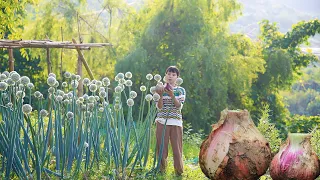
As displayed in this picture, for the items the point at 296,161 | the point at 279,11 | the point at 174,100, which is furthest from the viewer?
the point at 279,11

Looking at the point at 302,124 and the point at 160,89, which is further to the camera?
the point at 302,124

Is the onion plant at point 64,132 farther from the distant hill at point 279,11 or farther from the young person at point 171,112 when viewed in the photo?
the distant hill at point 279,11

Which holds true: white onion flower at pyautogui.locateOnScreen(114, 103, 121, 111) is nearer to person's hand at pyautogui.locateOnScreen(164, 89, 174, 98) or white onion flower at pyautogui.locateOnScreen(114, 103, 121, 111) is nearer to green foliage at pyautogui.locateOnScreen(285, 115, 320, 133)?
person's hand at pyautogui.locateOnScreen(164, 89, 174, 98)

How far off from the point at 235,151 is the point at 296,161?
479mm

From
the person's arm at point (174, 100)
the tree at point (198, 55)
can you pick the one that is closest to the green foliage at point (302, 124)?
the tree at point (198, 55)

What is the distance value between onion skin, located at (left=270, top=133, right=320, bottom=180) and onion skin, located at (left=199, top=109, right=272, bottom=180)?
115 mm

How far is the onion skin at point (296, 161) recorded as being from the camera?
3.88m

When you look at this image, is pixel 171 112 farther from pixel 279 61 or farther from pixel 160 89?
pixel 279 61

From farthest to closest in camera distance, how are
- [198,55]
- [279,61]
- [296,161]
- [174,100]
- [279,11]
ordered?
[279,11], [279,61], [198,55], [174,100], [296,161]

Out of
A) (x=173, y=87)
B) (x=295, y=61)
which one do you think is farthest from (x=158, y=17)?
(x=173, y=87)

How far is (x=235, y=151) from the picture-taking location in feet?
12.8

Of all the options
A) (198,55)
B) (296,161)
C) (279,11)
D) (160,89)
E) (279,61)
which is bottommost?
(296,161)

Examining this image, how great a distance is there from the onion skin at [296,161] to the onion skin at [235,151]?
11 cm

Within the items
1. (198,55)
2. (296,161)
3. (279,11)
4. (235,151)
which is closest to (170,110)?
(235,151)
